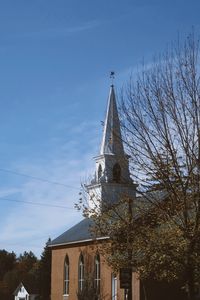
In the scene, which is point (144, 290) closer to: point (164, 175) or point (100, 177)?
point (100, 177)

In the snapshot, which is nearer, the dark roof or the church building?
the church building

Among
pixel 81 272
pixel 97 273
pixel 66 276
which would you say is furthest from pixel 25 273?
pixel 97 273

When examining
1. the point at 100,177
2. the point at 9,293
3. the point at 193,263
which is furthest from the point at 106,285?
the point at 9,293

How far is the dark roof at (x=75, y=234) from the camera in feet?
173

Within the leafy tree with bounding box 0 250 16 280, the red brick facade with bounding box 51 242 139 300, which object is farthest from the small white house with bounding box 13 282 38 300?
the leafy tree with bounding box 0 250 16 280

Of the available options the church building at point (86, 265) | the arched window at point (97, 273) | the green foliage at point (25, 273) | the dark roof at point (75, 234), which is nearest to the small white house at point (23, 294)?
the green foliage at point (25, 273)

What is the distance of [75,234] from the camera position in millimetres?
55750

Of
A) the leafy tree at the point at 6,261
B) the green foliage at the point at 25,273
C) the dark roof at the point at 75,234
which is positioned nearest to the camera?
the dark roof at the point at 75,234

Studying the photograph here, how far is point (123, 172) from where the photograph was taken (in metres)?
24.7

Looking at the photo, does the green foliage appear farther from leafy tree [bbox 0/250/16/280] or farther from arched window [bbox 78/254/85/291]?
arched window [bbox 78/254/85/291]

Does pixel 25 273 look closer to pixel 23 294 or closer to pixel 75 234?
pixel 23 294

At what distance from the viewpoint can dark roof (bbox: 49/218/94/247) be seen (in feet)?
173

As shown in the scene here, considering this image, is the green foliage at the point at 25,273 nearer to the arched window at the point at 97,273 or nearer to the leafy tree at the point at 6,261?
the leafy tree at the point at 6,261

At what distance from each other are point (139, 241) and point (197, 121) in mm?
4768
